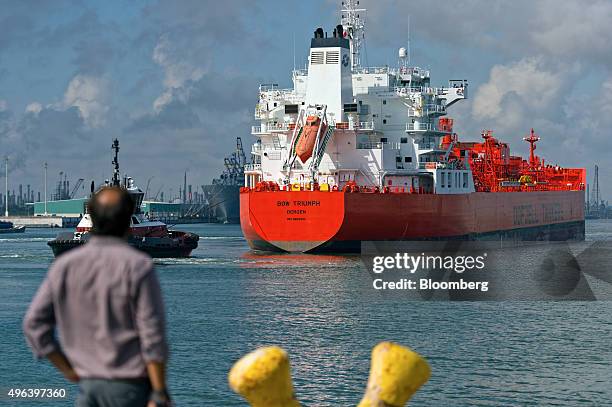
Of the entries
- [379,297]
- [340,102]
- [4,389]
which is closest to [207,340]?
[4,389]

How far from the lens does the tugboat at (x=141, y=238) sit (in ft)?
147

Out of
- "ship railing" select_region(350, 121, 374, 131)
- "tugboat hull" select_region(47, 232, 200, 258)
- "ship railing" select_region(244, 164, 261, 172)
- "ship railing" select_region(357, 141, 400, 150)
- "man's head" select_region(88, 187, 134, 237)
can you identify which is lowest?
"tugboat hull" select_region(47, 232, 200, 258)

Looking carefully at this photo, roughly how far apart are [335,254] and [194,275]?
868cm

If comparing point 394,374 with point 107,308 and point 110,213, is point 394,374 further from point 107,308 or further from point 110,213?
point 110,213

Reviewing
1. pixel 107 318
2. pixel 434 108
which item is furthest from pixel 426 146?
pixel 107 318

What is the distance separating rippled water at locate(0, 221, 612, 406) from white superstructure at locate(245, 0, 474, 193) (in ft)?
35.0

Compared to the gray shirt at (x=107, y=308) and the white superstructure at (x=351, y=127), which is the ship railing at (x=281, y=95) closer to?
the white superstructure at (x=351, y=127)

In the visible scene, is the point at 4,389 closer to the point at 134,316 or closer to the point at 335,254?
the point at 134,316

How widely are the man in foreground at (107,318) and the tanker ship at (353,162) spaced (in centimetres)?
3804

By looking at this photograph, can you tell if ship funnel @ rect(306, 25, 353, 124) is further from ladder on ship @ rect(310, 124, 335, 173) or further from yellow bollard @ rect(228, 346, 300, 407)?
yellow bollard @ rect(228, 346, 300, 407)

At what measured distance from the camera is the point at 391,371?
5516 mm

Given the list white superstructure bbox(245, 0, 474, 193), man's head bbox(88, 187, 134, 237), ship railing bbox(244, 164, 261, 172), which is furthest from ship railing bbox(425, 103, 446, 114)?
man's head bbox(88, 187, 134, 237)

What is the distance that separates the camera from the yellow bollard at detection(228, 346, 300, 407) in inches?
212

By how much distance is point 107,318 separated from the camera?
473 cm
